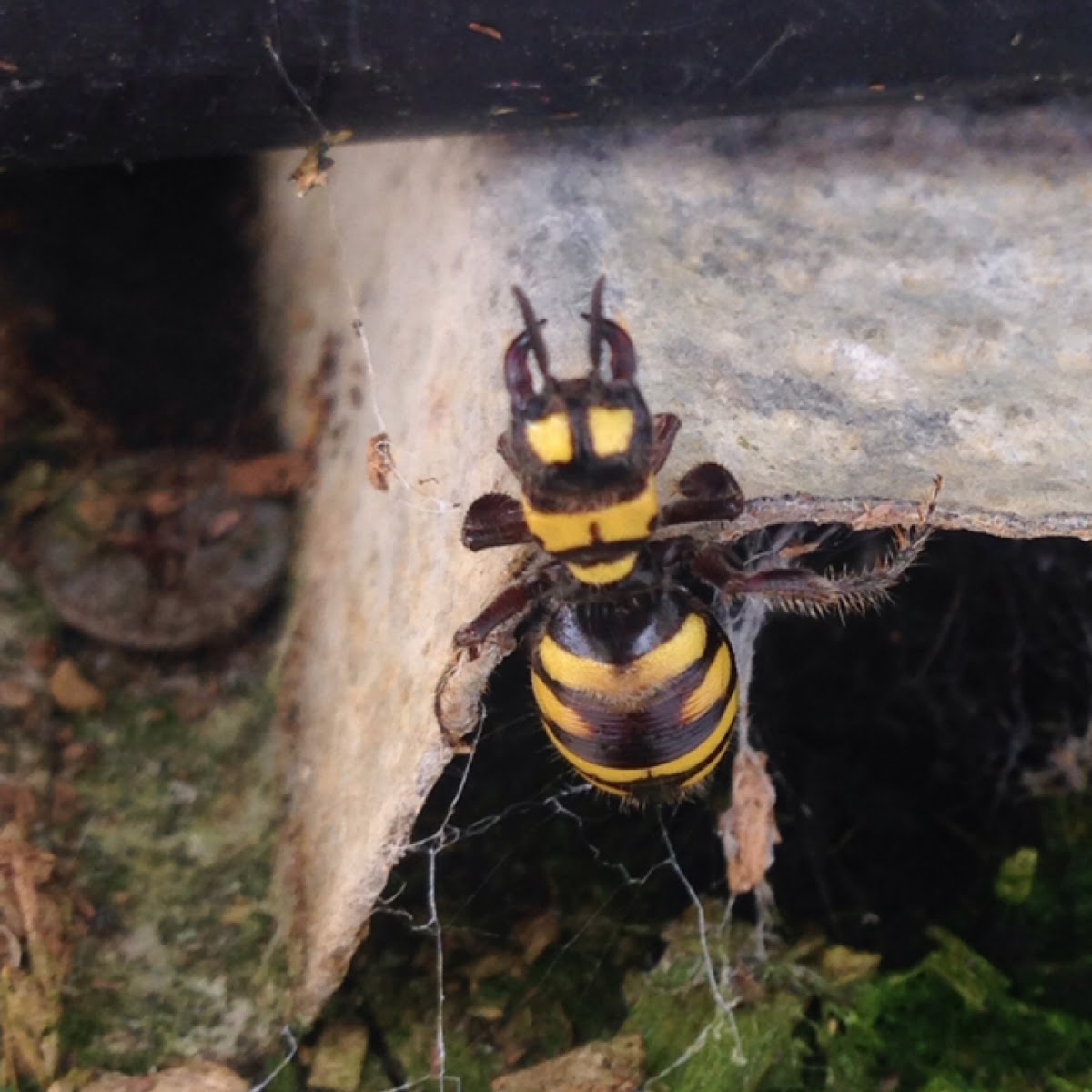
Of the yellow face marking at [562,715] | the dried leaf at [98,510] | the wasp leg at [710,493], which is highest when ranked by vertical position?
the dried leaf at [98,510]

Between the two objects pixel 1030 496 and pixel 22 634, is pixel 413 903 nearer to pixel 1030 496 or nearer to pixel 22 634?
pixel 22 634

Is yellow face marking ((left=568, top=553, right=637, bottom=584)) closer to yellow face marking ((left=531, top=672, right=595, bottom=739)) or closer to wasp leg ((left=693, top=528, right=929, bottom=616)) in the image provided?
wasp leg ((left=693, top=528, right=929, bottom=616))

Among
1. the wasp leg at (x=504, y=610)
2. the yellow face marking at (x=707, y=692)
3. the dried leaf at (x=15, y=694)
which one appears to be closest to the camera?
the wasp leg at (x=504, y=610)

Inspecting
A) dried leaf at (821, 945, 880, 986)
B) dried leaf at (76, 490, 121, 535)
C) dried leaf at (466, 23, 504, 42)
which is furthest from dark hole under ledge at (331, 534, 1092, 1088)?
dried leaf at (466, 23, 504, 42)

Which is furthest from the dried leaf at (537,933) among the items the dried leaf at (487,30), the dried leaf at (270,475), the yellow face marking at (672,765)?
the dried leaf at (487,30)

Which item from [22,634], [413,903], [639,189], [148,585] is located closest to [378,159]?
[639,189]

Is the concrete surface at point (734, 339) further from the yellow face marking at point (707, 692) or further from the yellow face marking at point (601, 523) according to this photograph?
the yellow face marking at point (707, 692)

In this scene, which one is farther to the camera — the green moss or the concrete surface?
the green moss

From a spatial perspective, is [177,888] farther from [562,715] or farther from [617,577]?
[617,577]
